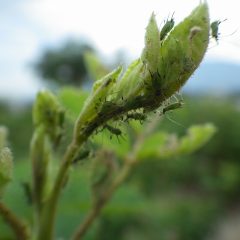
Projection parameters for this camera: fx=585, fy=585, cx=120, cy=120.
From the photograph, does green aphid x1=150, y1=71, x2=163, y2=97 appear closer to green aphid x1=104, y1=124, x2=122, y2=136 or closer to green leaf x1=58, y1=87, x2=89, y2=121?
green aphid x1=104, y1=124, x2=122, y2=136

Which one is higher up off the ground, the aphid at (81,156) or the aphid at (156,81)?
the aphid at (81,156)

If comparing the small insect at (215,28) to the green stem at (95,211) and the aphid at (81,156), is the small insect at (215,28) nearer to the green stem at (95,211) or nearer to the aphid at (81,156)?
A: the aphid at (81,156)

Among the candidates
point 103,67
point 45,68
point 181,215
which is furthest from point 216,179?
point 45,68

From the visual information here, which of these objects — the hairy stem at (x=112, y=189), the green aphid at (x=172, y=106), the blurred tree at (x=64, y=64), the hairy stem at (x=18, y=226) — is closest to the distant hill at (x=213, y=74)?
the green aphid at (x=172, y=106)

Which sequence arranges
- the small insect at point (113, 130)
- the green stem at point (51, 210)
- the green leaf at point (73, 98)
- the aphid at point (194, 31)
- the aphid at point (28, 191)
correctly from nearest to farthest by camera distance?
the aphid at point (194, 31)
the small insect at point (113, 130)
the green stem at point (51, 210)
the aphid at point (28, 191)
the green leaf at point (73, 98)

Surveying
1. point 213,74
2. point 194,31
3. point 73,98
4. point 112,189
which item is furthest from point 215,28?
point 213,74

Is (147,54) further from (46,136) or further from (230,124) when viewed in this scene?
(230,124)

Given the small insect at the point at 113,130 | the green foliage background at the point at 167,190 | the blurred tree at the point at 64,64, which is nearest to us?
the small insect at the point at 113,130

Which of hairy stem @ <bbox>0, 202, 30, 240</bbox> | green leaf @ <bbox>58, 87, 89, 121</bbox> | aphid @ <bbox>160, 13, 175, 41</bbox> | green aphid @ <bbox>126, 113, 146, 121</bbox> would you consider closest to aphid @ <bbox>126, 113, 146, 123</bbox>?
green aphid @ <bbox>126, 113, 146, 121</bbox>

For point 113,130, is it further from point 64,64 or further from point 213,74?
point 64,64
